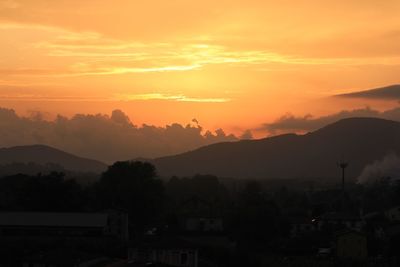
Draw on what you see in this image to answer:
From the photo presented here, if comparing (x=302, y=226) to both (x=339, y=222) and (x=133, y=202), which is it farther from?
(x=133, y=202)

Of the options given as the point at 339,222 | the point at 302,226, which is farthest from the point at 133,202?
the point at 339,222

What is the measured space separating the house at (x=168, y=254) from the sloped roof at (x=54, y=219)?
36.3ft

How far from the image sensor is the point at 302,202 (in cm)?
11619

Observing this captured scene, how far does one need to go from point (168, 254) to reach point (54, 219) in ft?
47.1

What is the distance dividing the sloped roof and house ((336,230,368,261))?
1756 cm

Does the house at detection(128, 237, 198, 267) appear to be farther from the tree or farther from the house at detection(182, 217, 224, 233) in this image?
the house at detection(182, 217, 224, 233)

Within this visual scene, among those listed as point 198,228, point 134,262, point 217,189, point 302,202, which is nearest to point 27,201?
point 198,228

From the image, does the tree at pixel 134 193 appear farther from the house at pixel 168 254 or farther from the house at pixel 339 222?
the house at pixel 168 254

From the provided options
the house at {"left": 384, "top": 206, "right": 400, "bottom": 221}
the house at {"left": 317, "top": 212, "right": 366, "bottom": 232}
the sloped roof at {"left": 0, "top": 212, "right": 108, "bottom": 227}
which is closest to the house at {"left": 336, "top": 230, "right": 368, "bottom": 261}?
the sloped roof at {"left": 0, "top": 212, "right": 108, "bottom": 227}

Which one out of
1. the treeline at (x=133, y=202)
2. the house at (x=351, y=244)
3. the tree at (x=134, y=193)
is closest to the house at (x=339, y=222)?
the treeline at (x=133, y=202)

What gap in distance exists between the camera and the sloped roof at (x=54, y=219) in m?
58.3

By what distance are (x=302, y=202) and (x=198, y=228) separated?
3829cm

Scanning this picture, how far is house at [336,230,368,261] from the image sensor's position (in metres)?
59.3

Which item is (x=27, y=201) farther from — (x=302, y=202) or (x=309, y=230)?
(x=302, y=202)
